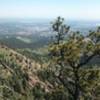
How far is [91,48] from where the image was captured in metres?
33.2

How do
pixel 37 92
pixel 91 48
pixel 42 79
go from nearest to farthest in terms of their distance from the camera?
1. pixel 91 48
2. pixel 37 92
3. pixel 42 79

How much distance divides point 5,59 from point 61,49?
109m

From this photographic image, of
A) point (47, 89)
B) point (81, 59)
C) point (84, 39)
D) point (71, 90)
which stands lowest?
point (47, 89)

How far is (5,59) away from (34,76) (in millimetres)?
14447

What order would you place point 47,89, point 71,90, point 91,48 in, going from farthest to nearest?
point 47,89 → point 71,90 → point 91,48

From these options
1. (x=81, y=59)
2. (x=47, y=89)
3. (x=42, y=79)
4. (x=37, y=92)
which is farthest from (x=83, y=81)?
(x=42, y=79)

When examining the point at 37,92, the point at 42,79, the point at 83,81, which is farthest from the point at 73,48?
the point at 42,79

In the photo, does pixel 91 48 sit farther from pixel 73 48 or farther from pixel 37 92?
pixel 37 92

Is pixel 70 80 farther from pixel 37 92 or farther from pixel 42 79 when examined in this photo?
pixel 42 79

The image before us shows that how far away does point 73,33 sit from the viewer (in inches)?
1372

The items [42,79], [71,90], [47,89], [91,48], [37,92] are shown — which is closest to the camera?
[91,48]

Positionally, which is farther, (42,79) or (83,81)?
(42,79)

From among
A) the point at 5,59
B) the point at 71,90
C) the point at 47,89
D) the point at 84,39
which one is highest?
the point at 84,39

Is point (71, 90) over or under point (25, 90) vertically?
over
